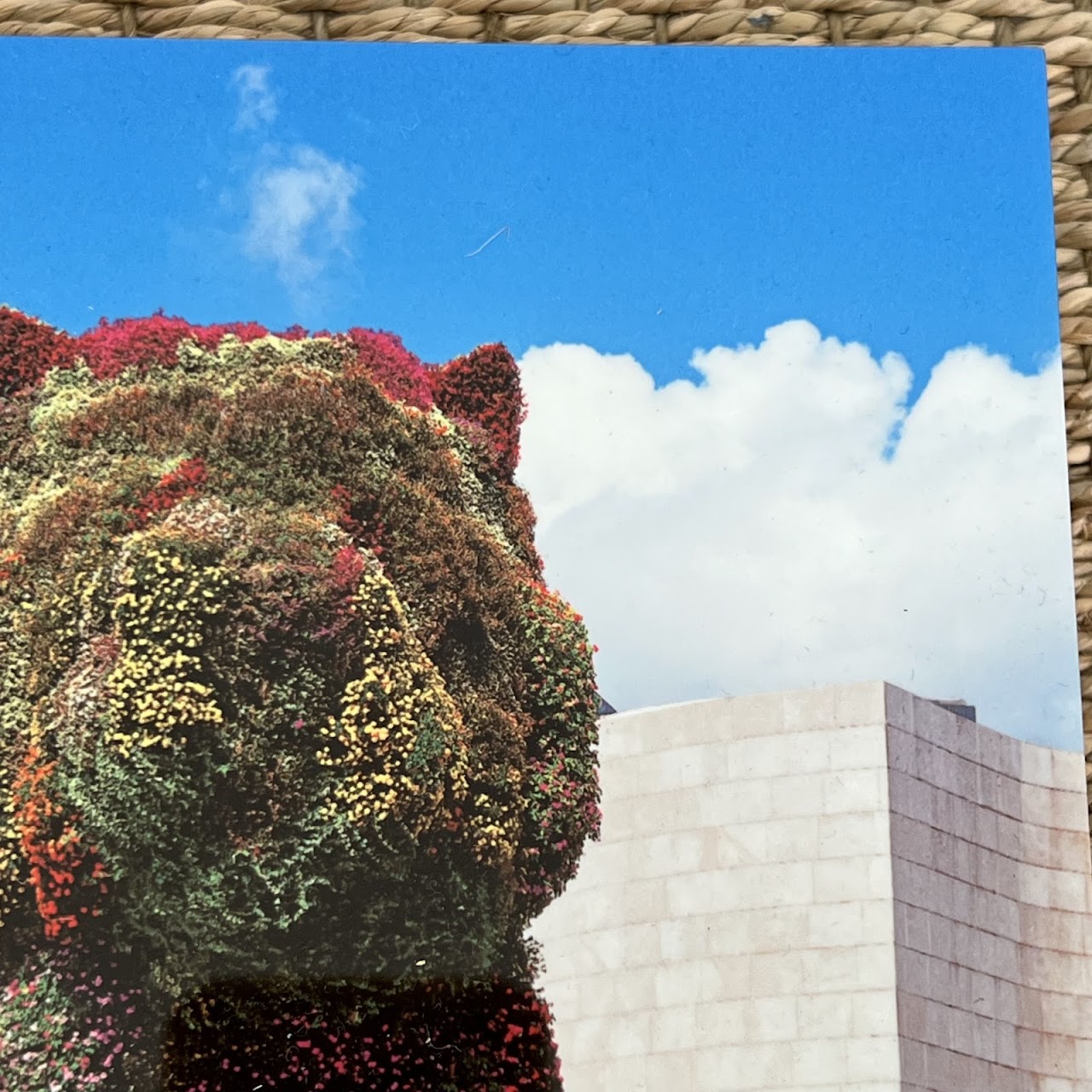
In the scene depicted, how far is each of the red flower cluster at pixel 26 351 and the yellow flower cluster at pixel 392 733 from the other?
0.60 meters

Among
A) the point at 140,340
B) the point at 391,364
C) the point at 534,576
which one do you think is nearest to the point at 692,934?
the point at 534,576

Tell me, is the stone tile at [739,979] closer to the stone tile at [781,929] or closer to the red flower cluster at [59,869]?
the stone tile at [781,929]

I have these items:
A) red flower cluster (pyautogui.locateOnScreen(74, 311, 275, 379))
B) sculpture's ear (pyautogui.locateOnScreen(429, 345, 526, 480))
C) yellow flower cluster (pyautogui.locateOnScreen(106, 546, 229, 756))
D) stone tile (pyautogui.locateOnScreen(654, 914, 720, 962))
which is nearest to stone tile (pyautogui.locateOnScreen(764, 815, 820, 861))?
stone tile (pyautogui.locateOnScreen(654, 914, 720, 962))

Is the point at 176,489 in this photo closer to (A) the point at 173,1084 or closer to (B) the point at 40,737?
(B) the point at 40,737

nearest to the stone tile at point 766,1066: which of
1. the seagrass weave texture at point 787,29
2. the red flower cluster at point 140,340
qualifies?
the seagrass weave texture at point 787,29

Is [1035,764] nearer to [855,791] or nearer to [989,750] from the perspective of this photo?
[989,750]

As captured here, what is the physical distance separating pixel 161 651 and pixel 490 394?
0.65 m

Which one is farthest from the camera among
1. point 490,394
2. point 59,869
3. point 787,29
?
point 787,29

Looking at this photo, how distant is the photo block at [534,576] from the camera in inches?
106

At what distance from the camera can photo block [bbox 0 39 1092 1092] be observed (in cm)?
271

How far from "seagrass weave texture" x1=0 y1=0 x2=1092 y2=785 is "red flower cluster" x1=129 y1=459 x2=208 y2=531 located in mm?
734

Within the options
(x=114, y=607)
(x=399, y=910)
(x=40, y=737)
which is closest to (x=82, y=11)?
(x=114, y=607)

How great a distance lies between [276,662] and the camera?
9.08ft

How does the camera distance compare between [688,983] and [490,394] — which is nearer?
[688,983]
